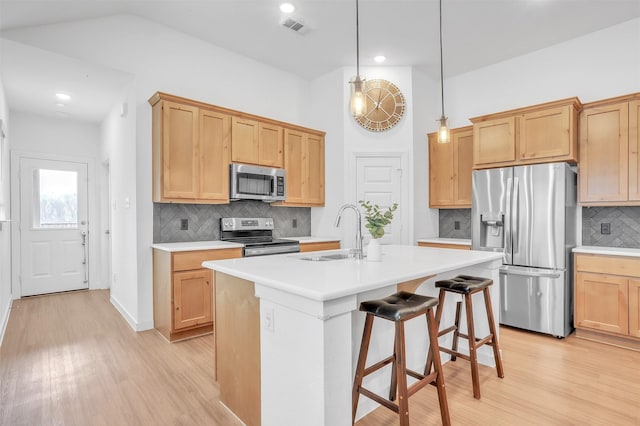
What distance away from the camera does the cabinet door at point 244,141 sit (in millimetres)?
3826

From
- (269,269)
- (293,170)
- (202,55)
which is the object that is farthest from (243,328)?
(202,55)

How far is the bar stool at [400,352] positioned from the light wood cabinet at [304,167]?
2753 mm

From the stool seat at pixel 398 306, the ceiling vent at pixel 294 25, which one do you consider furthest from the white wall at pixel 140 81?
the stool seat at pixel 398 306

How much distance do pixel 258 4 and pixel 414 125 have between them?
2407 mm

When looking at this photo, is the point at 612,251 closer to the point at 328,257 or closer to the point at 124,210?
the point at 328,257

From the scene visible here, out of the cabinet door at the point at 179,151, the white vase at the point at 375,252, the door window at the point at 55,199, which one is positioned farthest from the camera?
the door window at the point at 55,199

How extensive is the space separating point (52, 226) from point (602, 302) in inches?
271

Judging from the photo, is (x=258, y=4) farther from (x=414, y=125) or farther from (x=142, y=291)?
(x=142, y=291)

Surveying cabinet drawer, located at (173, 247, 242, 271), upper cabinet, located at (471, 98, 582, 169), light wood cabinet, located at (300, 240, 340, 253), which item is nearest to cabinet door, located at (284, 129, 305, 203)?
light wood cabinet, located at (300, 240, 340, 253)

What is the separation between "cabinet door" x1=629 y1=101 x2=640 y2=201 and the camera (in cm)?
316

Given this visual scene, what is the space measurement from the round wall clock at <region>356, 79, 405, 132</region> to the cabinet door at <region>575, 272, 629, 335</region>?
8.96 feet

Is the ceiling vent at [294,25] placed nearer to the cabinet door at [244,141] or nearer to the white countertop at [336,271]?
the cabinet door at [244,141]

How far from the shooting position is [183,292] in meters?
3.16

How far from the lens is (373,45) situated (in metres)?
4.08
